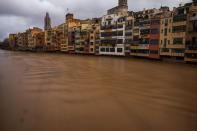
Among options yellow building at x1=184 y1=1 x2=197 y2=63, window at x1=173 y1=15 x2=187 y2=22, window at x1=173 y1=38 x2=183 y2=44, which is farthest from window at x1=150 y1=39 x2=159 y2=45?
yellow building at x1=184 y1=1 x2=197 y2=63

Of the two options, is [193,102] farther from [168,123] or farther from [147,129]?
[147,129]

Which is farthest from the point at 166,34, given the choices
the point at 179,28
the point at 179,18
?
the point at 179,18

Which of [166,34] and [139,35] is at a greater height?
[139,35]

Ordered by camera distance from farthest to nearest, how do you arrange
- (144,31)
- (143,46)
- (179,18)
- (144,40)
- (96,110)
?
1. (143,46)
2. (144,40)
3. (144,31)
4. (179,18)
5. (96,110)

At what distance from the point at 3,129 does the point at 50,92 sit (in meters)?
4.68

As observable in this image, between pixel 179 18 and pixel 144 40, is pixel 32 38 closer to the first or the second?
pixel 144 40

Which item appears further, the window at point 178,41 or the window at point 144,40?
the window at point 144,40

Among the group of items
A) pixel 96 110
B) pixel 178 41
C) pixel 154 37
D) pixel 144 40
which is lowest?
pixel 96 110

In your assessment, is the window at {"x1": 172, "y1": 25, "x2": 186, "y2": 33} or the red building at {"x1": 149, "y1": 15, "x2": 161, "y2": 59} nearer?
the window at {"x1": 172, "y1": 25, "x2": 186, "y2": 33}

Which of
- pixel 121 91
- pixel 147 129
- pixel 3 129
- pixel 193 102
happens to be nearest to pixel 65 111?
pixel 3 129

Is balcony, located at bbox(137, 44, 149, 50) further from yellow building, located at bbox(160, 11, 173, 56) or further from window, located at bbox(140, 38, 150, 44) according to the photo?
yellow building, located at bbox(160, 11, 173, 56)

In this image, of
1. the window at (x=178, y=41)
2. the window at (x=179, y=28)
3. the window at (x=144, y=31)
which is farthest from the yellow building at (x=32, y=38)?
the window at (x=178, y=41)

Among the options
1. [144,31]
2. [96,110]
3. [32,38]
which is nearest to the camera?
[96,110]

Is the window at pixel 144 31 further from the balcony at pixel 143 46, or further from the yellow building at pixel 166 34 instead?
the yellow building at pixel 166 34
